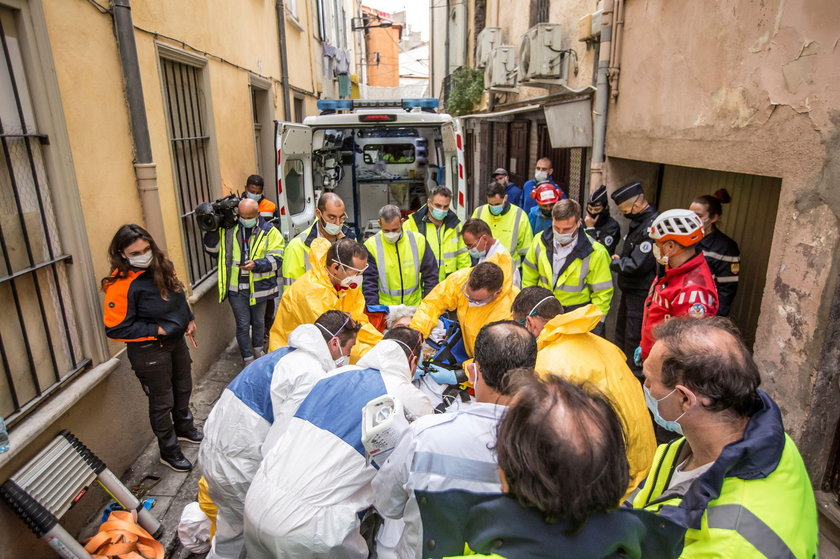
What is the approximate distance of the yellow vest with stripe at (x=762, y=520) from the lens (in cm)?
127

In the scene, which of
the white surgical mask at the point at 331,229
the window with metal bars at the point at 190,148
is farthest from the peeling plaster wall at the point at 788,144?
the window with metal bars at the point at 190,148

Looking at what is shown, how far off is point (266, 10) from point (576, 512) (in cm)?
870

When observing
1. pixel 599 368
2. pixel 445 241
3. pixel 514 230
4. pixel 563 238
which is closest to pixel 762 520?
pixel 599 368

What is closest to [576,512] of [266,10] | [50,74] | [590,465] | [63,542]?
[590,465]

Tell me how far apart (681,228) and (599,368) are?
127 cm

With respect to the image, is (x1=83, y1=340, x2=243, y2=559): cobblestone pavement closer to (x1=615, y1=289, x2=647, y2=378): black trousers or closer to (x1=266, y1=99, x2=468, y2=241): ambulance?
(x1=266, y1=99, x2=468, y2=241): ambulance

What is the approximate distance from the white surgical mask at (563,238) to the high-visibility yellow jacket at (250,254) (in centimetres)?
264

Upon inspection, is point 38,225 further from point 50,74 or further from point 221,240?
point 221,240

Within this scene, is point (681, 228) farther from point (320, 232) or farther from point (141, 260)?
point (141, 260)

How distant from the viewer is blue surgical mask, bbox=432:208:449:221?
5.00 meters

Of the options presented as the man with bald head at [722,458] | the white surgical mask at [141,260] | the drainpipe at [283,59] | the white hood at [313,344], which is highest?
the drainpipe at [283,59]

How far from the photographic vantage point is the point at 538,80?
633cm

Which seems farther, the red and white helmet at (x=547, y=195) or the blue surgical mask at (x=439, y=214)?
the red and white helmet at (x=547, y=195)

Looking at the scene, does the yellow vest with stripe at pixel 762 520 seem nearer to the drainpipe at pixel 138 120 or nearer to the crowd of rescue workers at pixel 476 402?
the crowd of rescue workers at pixel 476 402
